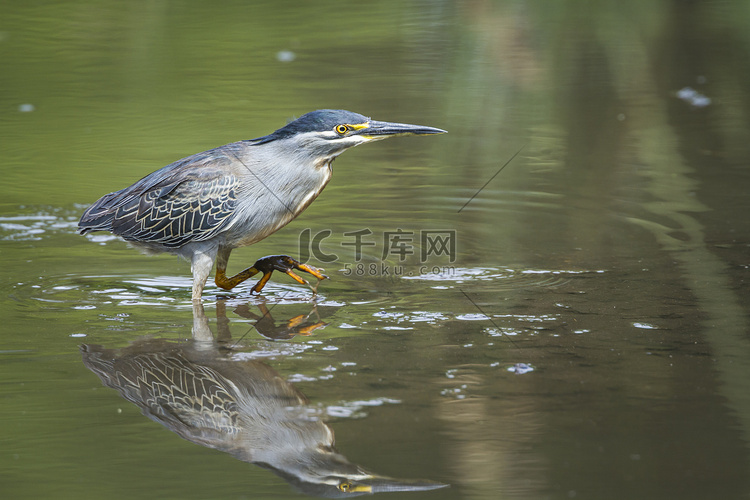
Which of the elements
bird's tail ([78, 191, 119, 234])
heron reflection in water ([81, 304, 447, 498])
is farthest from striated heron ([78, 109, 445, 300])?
heron reflection in water ([81, 304, 447, 498])

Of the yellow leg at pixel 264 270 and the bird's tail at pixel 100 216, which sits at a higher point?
the bird's tail at pixel 100 216

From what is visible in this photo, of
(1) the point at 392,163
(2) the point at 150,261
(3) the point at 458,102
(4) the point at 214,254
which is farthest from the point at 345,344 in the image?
(3) the point at 458,102

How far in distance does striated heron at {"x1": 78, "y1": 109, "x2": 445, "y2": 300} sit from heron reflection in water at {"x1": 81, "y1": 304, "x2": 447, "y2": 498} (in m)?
0.91

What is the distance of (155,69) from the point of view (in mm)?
13156

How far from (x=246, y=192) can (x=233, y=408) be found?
2.03 metres

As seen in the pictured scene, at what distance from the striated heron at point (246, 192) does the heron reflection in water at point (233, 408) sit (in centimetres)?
91

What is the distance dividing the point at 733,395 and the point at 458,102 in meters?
8.01

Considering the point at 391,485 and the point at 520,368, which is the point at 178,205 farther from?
the point at 391,485

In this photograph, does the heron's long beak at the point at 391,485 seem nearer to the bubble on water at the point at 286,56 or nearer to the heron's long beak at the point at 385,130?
the heron's long beak at the point at 385,130

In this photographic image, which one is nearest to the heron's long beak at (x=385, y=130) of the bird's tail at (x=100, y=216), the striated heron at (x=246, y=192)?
the striated heron at (x=246, y=192)

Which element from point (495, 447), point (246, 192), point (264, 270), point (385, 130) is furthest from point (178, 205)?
point (495, 447)

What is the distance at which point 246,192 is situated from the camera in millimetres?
5914

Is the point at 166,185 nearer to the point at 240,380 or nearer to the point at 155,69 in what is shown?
the point at 240,380

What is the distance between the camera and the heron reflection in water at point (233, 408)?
3.61 meters
